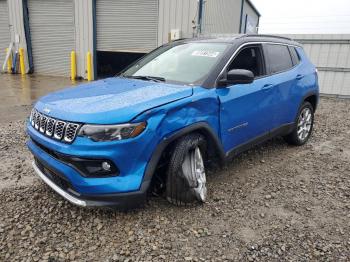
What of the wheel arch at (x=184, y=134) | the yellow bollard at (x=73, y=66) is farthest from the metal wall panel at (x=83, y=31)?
the wheel arch at (x=184, y=134)

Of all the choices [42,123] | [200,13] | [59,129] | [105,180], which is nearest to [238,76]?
[105,180]

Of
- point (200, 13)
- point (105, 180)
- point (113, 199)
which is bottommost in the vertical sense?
point (113, 199)

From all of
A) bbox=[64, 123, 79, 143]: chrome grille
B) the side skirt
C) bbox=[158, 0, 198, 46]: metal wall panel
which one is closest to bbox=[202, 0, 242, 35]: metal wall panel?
bbox=[158, 0, 198, 46]: metal wall panel

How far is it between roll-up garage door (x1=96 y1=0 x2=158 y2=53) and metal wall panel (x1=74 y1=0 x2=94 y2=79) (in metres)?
0.34

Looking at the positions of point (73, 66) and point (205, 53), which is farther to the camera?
point (73, 66)

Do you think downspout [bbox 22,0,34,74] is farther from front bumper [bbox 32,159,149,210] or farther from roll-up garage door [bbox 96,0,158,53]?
front bumper [bbox 32,159,149,210]

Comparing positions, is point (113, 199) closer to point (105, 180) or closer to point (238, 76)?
point (105, 180)

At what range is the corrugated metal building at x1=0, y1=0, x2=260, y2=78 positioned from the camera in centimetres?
1151

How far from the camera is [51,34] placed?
559 inches

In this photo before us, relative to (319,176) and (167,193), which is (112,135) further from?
(319,176)

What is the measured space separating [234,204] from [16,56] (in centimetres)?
1497

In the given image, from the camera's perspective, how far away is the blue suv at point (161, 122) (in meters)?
2.50

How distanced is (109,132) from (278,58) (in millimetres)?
2971

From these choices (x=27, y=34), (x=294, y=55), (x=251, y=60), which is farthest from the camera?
(x=27, y=34)
